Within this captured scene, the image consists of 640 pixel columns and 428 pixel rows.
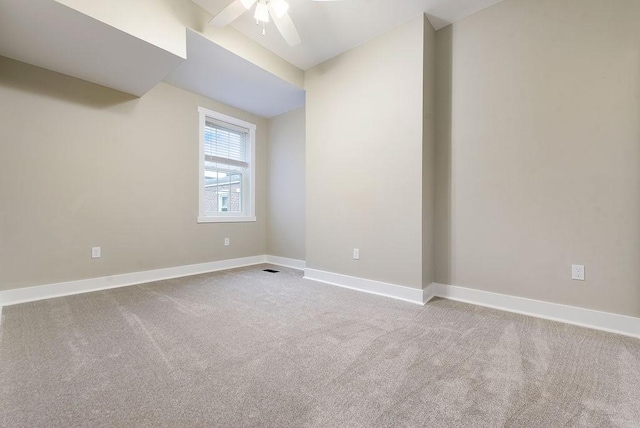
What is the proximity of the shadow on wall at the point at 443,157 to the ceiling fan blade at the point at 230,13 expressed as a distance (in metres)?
1.94

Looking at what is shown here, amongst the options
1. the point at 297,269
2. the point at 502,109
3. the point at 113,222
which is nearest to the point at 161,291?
the point at 113,222

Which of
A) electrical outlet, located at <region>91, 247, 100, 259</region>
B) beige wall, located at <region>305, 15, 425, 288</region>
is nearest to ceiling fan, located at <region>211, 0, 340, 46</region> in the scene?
beige wall, located at <region>305, 15, 425, 288</region>

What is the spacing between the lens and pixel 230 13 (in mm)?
2154

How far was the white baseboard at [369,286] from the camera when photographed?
101 inches

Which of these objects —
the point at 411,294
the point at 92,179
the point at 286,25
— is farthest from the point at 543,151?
the point at 92,179

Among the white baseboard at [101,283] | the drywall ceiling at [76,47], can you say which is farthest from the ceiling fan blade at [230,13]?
the white baseboard at [101,283]

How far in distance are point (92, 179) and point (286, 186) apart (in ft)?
8.05

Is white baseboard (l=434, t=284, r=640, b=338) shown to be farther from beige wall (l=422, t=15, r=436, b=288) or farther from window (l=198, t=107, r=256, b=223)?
window (l=198, t=107, r=256, b=223)

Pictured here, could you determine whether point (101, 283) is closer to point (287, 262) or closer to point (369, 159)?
point (287, 262)

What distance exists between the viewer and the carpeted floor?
44.6 inches

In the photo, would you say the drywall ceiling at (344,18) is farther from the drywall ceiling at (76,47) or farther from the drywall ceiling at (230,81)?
the drywall ceiling at (76,47)

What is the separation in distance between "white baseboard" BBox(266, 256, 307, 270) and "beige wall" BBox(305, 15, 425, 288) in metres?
0.76

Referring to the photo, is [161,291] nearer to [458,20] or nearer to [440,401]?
[440,401]

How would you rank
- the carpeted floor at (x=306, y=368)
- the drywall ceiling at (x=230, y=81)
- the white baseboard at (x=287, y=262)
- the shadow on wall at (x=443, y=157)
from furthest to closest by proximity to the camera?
the white baseboard at (x=287, y=262), the drywall ceiling at (x=230, y=81), the shadow on wall at (x=443, y=157), the carpeted floor at (x=306, y=368)
